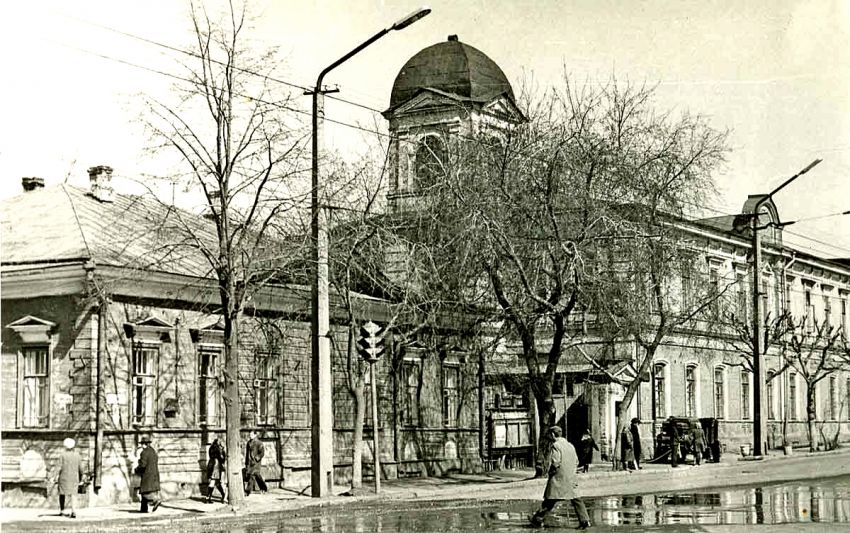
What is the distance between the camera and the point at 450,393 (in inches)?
1420

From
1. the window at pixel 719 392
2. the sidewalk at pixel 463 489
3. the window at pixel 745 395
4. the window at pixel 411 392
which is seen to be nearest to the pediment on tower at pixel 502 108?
the window at pixel 411 392

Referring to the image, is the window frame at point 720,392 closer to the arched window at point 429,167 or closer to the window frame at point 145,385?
the arched window at point 429,167

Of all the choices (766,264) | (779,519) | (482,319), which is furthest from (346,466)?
(766,264)

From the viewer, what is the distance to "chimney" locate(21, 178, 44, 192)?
1153 inches

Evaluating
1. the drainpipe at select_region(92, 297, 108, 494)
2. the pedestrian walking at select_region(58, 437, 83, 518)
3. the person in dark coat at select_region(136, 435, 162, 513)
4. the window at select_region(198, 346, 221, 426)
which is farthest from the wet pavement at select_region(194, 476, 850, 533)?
the window at select_region(198, 346, 221, 426)

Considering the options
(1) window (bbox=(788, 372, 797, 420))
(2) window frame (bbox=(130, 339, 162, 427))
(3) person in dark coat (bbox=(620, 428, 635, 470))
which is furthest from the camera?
(1) window (bbox=(788, 372, 797, 420))

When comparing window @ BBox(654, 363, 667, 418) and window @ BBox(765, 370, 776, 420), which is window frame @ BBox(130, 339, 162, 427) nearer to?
window @ BBox(654, 363, 667, 418)

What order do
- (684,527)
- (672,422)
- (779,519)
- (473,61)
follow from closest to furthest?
(684,527), (779,519), (672,422), (473,61)

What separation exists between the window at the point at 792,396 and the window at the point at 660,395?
15156 mm

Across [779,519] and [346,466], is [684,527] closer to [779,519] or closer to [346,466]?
[779,519]

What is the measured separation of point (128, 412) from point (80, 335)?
2042 mm

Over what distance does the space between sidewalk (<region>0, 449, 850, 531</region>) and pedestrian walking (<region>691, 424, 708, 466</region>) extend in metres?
0.53

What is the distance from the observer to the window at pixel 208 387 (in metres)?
27.1

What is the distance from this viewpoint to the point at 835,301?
2564 inches
